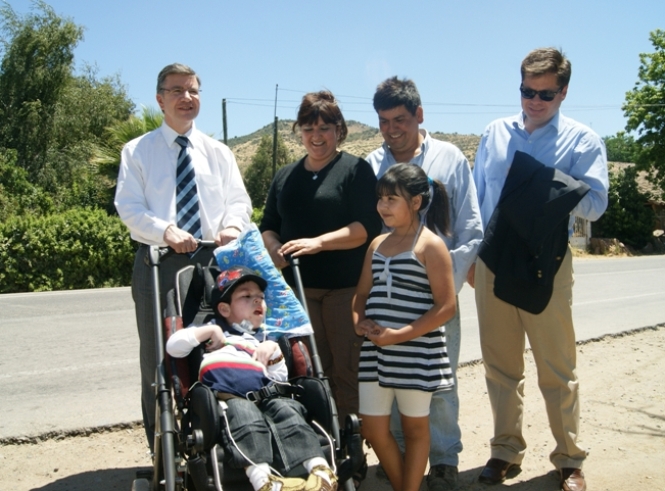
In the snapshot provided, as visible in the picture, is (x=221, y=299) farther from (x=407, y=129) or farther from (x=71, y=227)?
(x=71, y=227)

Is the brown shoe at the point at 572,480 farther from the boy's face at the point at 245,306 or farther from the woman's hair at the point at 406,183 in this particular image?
the boy's face at the point at 245,306

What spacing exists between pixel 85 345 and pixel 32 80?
27214 millimetres

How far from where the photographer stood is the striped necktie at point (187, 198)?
4.13 metres

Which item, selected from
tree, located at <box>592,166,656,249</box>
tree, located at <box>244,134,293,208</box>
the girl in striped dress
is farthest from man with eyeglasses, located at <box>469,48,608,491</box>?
tree, located at <box>592,166,656,249</box>

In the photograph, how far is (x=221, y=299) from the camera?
361cm

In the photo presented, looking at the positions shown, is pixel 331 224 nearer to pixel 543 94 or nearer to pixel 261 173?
pixel 543 94

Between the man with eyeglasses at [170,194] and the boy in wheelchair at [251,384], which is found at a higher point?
the man with eyeglasses at [170,194]

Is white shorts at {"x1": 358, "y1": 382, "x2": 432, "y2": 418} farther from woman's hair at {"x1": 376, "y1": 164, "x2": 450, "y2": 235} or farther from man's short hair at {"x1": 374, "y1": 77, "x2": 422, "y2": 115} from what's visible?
man's short hair at {"x1": 374, "y1": 77, "x2": 422, "y2": 115}

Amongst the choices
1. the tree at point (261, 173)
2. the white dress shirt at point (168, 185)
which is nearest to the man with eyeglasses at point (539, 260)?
the white dress shirt at point (168, 185)

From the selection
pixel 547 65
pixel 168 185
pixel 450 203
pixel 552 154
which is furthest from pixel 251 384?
pixel 547 65

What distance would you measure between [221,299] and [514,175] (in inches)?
74.4

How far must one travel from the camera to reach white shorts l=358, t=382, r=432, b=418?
374 cm

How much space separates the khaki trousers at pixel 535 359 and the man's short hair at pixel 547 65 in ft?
3.51

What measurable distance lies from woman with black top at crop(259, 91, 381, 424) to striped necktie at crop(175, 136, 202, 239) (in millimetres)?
521
